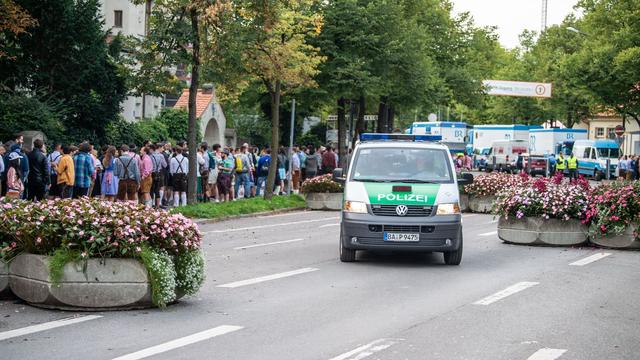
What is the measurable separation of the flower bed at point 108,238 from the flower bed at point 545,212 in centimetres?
978

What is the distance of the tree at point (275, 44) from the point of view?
25.9m

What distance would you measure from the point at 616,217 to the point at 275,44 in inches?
486

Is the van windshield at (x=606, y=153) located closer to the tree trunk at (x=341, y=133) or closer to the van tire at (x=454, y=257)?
the tree trunk at (x=341, y=133)

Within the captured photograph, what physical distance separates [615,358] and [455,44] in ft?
170

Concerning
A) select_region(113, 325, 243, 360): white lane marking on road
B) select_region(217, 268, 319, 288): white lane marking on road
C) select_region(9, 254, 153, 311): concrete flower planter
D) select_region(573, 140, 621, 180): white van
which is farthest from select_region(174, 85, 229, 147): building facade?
select_region(113, 325, 243, 360): white lane marking on road

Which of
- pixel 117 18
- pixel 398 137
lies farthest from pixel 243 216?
pixel 117 18

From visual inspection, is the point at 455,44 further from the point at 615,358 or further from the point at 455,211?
the point at 615,358

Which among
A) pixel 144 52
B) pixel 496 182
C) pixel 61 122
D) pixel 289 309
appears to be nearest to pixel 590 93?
pixel 496 182

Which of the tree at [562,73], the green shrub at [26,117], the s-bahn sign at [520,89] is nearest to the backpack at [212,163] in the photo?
the green shrub at [26,117]

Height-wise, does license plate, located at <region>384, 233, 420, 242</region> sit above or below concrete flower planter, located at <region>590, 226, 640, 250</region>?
above

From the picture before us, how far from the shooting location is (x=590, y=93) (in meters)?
57.4

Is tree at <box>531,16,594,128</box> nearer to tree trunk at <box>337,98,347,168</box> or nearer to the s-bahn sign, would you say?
the s-bahn sign

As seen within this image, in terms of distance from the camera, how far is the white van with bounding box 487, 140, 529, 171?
74.7 m

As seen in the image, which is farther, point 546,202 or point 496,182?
point 496,182
